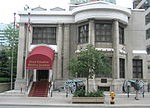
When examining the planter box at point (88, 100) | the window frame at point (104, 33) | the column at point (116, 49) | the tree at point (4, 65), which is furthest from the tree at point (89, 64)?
the tree at point (4, 65)

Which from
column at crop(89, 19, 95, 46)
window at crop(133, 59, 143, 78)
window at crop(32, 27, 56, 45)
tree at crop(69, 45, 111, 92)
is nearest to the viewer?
tree at crop(69, 45, 111, 92)

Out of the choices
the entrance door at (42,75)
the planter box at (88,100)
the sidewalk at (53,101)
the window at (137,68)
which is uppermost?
the window at (137,68)

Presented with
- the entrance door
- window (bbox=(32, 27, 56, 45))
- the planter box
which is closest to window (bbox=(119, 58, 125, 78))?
window (bbox=(32, 27, 56, 45))

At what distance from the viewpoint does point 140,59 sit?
Result: 96.2ft

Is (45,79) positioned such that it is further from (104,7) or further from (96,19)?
(104,7)

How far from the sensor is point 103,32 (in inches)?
1079

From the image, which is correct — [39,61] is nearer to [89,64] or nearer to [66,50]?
[66,50]

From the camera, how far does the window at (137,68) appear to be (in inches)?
1142

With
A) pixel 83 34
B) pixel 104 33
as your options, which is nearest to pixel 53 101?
pixel 83 34

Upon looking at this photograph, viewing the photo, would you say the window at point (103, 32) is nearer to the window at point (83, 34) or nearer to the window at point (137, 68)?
the window at point (83, 34)

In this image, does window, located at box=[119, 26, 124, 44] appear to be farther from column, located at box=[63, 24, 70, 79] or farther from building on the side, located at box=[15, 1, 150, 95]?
column, located at box=[63, 24, 70, 79]

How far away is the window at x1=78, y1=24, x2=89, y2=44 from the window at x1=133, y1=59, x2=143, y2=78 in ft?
26.2

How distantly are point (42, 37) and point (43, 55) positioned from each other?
6324 millimetres

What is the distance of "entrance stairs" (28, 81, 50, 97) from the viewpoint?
934 inches
